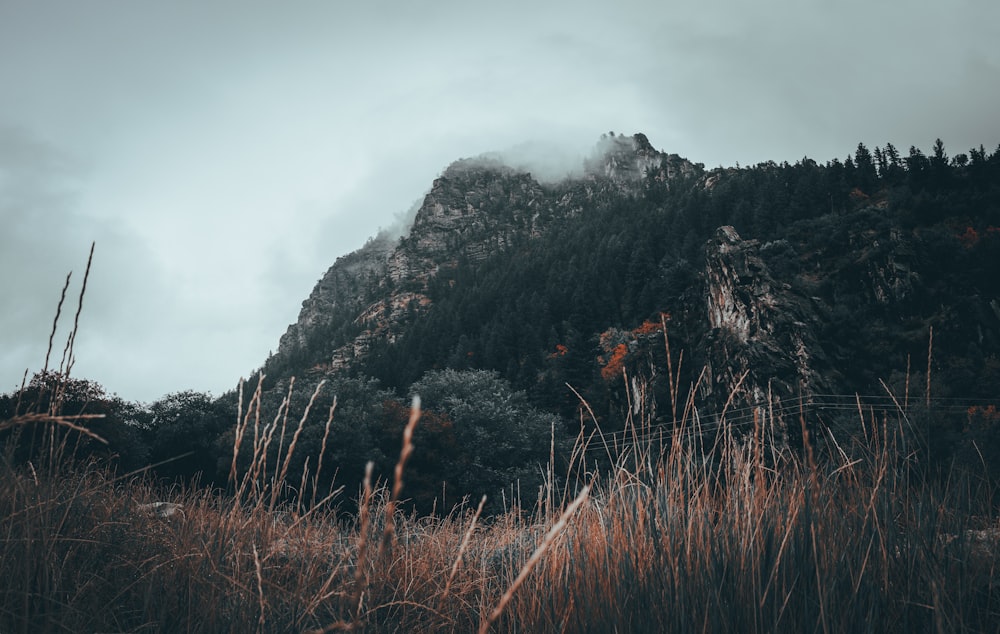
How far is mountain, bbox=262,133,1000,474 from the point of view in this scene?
107 ft

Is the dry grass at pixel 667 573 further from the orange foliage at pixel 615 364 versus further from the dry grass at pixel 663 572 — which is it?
the orange foliage at pixel 615 364

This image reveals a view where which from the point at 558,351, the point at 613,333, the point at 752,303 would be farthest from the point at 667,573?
the point at 558,351

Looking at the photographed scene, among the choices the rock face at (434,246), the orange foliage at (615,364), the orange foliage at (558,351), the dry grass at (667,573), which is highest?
the rock face at (434,246)

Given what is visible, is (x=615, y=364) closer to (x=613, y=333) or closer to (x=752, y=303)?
(x=613, y=333)

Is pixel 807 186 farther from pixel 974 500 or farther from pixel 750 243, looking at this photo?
pixel 974 500

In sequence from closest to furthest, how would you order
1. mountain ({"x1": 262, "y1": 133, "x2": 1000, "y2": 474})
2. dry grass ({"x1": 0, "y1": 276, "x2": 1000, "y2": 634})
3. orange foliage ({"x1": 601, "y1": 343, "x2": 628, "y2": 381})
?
dry grass ({"x1": 0, "y1": 276, "x2": 1000, "y2": 634})
mountain ({"x1": 262, "y1": 133, "x2": 1000, "y2": 474})
orange foliage ({"x1": 601, "y1": 343, "x2": 628, "y2": 381})

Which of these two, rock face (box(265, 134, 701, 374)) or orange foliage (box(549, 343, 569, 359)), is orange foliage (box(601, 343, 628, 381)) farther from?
rock face (box(265, 134, 701, 374))

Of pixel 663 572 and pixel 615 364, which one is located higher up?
pixel 615 364

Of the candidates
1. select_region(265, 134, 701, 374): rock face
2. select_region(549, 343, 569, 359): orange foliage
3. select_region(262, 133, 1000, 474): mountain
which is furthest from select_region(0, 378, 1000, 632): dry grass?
select_region(265, 134, 701, 374): rock face

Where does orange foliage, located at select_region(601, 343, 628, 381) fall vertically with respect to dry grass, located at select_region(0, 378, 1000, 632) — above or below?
above

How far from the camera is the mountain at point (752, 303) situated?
32562 millimetres

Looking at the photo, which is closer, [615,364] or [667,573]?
[667,573]

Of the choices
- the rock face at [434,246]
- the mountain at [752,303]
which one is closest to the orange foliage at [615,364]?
the mountain at [752,303]

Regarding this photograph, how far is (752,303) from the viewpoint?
3684cm
